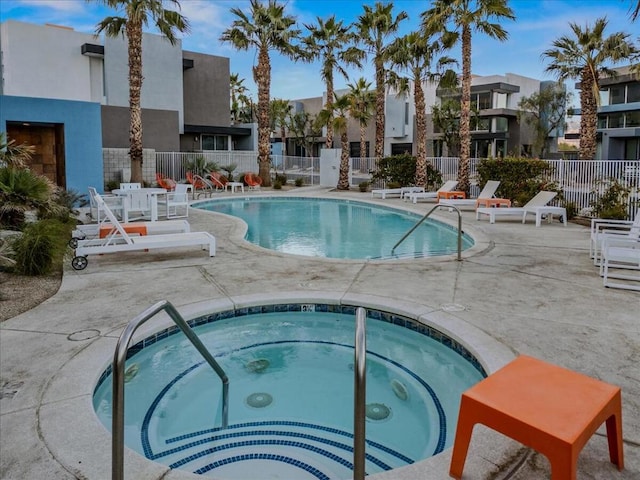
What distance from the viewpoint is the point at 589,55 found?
2016 centimetres

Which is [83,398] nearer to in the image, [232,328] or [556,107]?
[232,328]

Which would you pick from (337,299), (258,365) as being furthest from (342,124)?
(258,365)

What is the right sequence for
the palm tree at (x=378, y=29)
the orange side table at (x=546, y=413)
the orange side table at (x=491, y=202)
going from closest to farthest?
the orange side table at (x=546, y=413), the orange side table at (x=491, y=202), the palm tree at (x=378, y=29)

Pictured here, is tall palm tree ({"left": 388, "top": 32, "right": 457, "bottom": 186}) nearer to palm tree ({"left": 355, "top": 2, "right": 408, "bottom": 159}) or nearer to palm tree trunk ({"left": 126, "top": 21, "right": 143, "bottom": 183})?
palm tree ({"left": 355, "top": 2, "right": 408, "bottom": 159})

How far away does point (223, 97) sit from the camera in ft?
104

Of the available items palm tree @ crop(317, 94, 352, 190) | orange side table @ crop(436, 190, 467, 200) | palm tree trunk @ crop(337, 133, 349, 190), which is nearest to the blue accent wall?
palm tree @ crop(317, 94, 352, 190)

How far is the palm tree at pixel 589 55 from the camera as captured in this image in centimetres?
1989

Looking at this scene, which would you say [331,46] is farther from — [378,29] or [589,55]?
[589,55]

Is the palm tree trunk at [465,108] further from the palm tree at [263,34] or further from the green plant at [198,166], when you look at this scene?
the green plant at [198,166]

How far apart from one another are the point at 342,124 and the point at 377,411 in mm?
20912

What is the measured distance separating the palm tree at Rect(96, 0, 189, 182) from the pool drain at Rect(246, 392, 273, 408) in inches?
641

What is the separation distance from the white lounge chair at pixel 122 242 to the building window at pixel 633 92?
39836mm

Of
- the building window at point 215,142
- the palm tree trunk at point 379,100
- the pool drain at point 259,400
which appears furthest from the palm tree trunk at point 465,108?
the building window at point 215,142

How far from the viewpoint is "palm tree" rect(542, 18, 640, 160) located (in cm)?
1989
